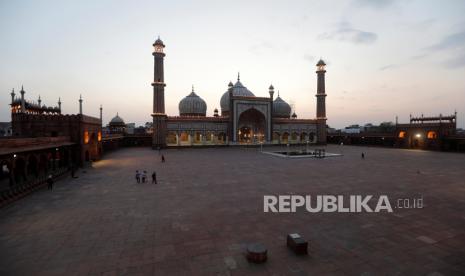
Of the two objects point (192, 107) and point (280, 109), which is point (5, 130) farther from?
point (280, 109)

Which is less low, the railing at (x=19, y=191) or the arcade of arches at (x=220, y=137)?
the arcade of arches at (x=220, y=137)

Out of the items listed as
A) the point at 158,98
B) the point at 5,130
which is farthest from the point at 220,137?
the point at 5,130

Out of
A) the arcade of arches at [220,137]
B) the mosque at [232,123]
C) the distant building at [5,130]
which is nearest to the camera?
the mosque at [232,123]

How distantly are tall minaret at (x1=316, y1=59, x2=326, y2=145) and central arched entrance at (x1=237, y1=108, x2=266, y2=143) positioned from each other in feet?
40.9

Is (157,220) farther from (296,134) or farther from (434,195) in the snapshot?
(296,134)

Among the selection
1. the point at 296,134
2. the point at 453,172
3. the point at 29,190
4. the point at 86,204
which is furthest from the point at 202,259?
the point at 296,134

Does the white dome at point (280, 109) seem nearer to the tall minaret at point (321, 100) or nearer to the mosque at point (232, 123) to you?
the mosque at point (232, 123)

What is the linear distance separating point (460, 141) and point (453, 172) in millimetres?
24446

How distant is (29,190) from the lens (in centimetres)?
1248

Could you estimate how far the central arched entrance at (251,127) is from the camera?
157 feet

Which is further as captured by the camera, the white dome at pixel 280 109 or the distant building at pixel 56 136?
the white dome at pixel 280 109

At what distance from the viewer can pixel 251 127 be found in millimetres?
49531

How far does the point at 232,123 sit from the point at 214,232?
37.3 metres

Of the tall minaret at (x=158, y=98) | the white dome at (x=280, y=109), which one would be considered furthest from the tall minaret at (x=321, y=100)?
the tall minaret at (x=158, y=98)
